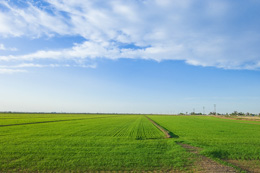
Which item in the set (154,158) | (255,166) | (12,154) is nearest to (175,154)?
(154,158)

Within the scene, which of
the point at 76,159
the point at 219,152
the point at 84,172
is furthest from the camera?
the point at 219,152

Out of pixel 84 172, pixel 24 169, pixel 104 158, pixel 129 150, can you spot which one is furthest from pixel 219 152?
pixel 24 169

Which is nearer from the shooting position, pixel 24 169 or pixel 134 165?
pixel 24 169

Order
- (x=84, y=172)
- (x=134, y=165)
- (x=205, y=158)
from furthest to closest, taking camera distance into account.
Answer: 1. (x=205, y=158)
2. (x=134, y=165)
3. (x=84, y=172)

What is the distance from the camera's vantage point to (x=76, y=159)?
12.2 m

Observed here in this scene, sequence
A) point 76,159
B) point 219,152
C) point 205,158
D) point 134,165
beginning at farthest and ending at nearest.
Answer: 1. point 219,152
2. point 205,158
3. point 76,159
4. point 134,165

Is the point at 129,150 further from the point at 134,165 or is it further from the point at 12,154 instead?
the point at 12,154

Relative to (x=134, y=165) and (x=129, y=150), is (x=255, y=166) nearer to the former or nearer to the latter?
(x=134, y=165)

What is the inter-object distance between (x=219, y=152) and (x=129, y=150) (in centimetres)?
771

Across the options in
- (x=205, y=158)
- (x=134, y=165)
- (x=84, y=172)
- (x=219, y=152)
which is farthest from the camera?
(x=219, y=152)

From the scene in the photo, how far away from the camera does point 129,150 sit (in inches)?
597

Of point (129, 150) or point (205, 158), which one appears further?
point (129, 150)

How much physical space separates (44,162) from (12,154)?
12.6ft

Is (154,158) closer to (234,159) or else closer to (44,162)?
(234,159)
